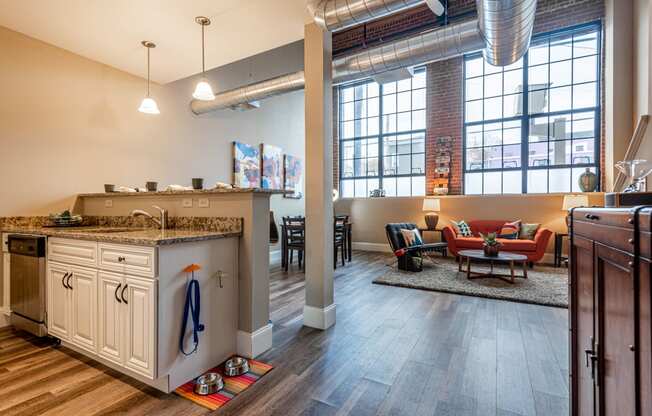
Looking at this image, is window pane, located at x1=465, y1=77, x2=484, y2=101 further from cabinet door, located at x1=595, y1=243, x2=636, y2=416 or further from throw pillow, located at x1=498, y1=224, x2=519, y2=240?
cabinet door, located at x1=595, y1=243, x2=636, y2=416

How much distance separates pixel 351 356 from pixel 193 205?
5.70ft

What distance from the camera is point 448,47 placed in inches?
143

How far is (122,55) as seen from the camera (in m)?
3.53

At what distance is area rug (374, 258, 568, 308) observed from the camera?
365cm

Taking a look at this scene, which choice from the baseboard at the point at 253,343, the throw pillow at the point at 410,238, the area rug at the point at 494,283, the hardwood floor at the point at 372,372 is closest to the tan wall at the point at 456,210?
the area rug at the point at 494,283

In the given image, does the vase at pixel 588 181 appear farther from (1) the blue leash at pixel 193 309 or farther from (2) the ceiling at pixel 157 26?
(1) the blue leash at pixel 193 309

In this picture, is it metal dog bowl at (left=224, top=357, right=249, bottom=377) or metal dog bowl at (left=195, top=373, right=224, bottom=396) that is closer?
metal dog bowl at (left=195, top=373, right=224, bottom=396)

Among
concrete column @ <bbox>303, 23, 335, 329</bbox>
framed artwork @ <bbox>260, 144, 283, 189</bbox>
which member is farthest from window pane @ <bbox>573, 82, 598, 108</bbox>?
framed artwork @ <bbox>260, 144, 283, 189</bbox>

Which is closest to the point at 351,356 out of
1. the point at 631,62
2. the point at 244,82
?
the point at 244,82

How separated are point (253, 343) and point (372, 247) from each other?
549cm

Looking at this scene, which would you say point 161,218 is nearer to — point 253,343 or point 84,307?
point 84,307

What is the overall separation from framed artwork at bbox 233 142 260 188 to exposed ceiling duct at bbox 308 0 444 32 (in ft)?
10.9

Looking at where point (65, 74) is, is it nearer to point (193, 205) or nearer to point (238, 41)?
point (238, 41)

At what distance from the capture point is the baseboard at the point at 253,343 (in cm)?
228
